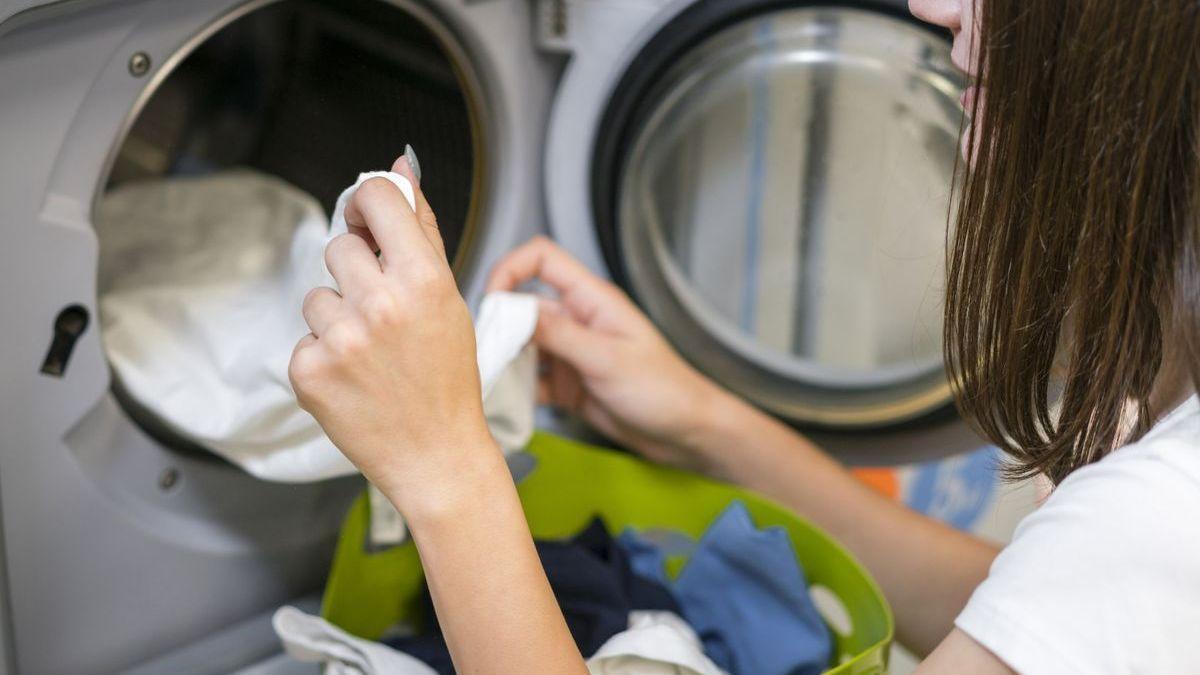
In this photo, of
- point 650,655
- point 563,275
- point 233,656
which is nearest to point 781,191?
point 563,275

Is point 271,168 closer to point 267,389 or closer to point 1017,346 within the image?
point 267,389

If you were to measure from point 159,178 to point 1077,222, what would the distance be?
0.89m

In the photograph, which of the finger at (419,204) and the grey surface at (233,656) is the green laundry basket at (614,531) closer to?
the grey surface at (233,656)

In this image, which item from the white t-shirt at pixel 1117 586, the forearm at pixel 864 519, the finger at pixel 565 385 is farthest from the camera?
the finger at pixel 565 385

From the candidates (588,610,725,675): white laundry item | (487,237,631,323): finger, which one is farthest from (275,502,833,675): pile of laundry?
(487,237,631,323): finger

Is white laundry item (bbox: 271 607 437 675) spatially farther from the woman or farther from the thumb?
the thumb

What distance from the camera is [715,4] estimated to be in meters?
0.95

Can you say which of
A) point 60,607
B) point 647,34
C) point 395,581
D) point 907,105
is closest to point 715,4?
point 647,34

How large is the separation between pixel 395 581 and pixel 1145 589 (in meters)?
0.59

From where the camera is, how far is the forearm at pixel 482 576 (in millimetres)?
621

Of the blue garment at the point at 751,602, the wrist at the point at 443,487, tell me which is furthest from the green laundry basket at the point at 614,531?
the wrist at the point at 443,487

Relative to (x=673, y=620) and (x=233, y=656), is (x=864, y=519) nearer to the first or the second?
(x=673, y=620)

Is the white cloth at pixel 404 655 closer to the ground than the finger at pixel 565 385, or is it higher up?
closer to the ground

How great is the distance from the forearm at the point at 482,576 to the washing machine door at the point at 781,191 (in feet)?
1.53
